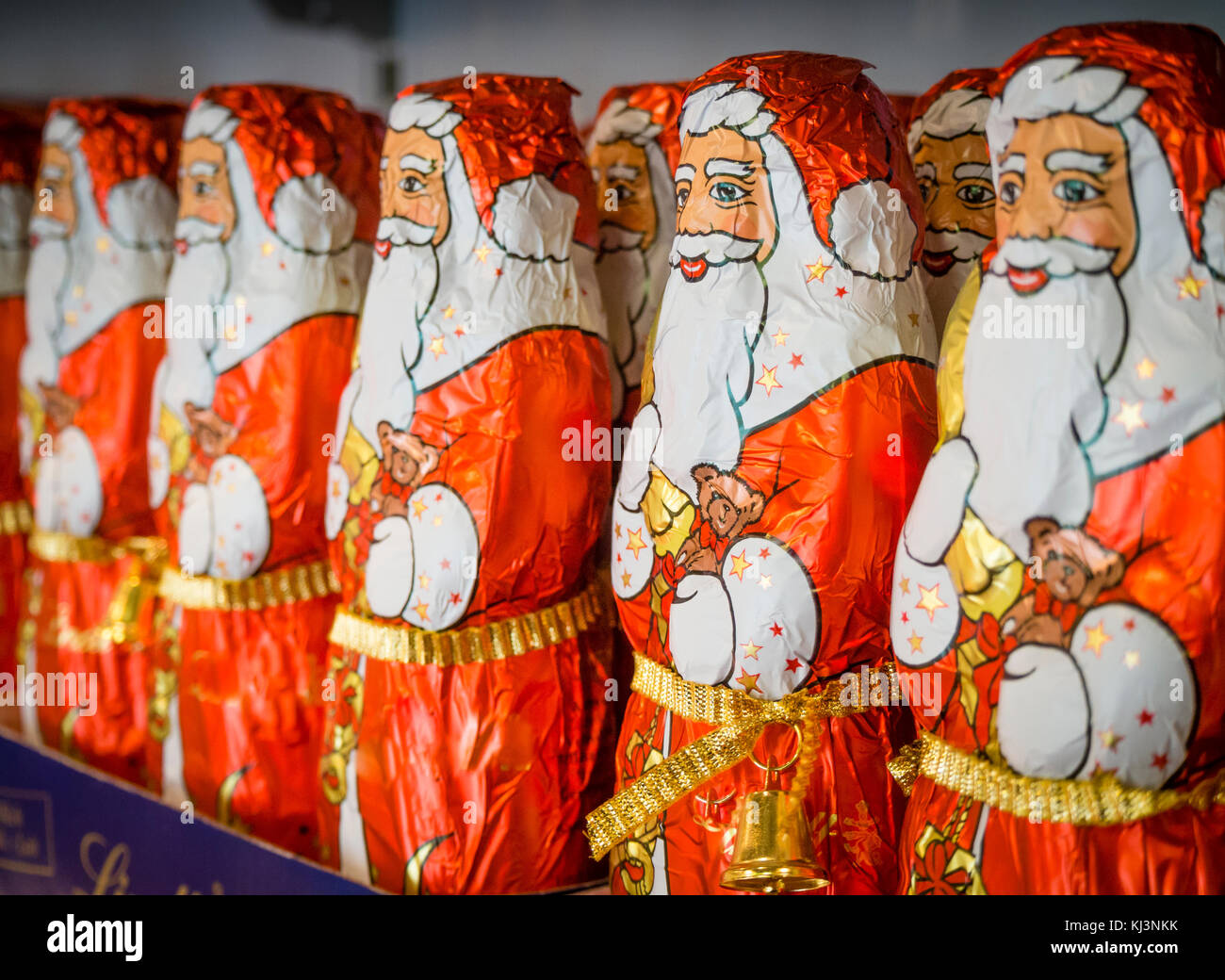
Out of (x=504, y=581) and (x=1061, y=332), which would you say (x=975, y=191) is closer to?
(x=1061, y=332)

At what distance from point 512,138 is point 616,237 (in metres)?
0.23

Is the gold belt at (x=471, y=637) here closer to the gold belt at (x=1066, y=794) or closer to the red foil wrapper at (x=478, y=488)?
the red foil wrapper at (x=478, y=488)

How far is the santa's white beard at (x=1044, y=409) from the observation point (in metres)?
0.93

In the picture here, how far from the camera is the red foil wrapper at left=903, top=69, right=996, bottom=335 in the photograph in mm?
1323

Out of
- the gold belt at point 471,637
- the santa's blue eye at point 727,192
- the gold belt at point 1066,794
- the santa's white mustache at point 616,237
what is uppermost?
the santa's white mustache at point 616,237

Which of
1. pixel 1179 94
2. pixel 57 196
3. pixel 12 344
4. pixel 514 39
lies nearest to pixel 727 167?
pixel 1179 94

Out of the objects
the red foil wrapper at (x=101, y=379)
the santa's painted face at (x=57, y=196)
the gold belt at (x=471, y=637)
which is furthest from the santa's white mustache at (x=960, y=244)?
the santa's painted face at (x=57, y=196)

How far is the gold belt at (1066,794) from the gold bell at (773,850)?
153 millimetres

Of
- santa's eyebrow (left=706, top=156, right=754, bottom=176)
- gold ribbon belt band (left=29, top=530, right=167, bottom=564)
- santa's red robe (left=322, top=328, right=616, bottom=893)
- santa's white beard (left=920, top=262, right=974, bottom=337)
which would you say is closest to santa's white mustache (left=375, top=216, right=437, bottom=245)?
santa's red robe (left=322, top=328, right=616, bottom=893)

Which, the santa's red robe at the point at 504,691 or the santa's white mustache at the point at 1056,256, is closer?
the santa's white mustache at the point at 1056,256

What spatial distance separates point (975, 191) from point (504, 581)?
0.72 m

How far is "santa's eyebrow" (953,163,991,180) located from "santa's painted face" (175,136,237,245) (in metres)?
0.99
